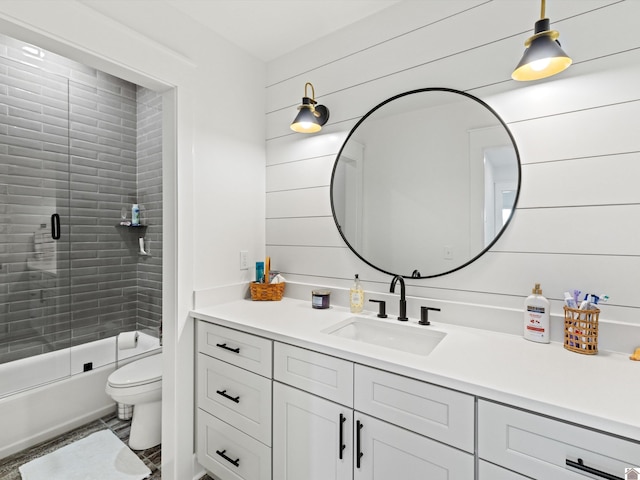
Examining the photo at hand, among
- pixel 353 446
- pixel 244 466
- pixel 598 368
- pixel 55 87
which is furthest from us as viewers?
pixel 55 87

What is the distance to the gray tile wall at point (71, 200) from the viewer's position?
7.34 ft

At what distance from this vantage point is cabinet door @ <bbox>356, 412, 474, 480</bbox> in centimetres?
94

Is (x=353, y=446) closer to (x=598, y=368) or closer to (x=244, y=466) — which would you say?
(x=244, y=466)

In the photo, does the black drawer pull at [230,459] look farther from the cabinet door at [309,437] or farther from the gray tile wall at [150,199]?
the gray tile wall at [150,199]

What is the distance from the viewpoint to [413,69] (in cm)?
160

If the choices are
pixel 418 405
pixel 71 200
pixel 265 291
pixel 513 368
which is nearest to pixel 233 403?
pixel 265 291

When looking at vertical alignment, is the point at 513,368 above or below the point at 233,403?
above

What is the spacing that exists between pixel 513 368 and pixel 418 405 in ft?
1.07

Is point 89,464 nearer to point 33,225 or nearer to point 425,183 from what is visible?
point 33,225

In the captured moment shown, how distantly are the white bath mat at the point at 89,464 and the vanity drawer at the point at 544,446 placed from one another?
5.93 ft

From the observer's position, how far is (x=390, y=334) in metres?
1.52

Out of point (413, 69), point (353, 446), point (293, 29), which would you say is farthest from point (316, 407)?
point (293, 29)

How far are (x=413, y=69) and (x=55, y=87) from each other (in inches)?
104

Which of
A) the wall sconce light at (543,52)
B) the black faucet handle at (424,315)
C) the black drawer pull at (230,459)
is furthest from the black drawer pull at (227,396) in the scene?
the wall sconce light at (543,52)
